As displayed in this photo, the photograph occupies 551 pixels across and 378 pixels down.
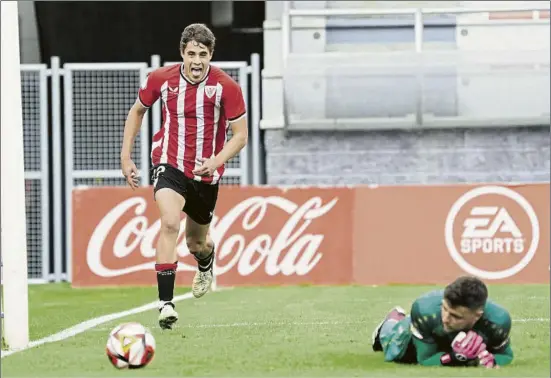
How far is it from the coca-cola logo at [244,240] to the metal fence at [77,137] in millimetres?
1814

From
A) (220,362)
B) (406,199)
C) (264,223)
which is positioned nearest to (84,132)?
(264,223)

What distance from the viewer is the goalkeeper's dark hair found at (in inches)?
246

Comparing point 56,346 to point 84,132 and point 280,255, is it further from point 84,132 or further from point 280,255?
point 84,132

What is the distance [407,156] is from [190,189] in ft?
33.5

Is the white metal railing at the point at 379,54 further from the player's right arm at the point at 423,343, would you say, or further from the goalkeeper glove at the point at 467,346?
the goalkeeper glove at the point at 467,346

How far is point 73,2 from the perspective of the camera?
22.5 metres

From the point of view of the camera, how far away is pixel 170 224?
9.09m

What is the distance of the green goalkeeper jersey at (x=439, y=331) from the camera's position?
6.55m

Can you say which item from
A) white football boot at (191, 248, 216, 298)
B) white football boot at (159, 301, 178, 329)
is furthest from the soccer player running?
white football boot at (191, 248, 216, 298)

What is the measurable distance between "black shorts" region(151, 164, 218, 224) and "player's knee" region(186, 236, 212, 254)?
1.02ft

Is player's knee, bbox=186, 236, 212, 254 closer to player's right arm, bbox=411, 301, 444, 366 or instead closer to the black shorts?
the black shorts

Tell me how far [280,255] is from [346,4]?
530 cm

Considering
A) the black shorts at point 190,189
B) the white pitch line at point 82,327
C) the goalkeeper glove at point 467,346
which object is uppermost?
the black shorts at point 190,189

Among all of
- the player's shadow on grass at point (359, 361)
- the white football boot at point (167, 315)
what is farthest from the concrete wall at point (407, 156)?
the player's shadow on grass at point (359, 361)
